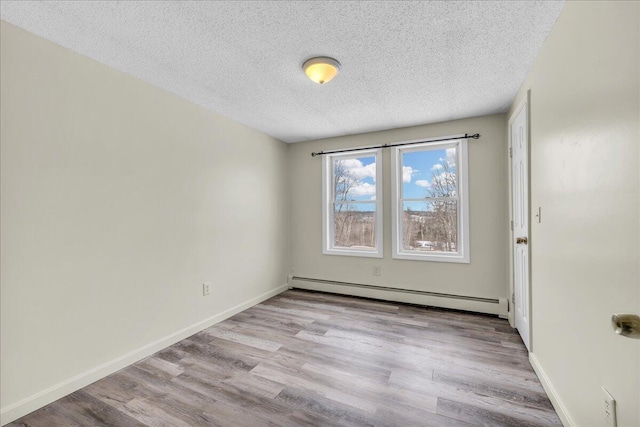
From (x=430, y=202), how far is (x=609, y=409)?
2.75m

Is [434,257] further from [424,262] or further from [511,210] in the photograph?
[511,210]

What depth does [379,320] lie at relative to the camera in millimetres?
3141

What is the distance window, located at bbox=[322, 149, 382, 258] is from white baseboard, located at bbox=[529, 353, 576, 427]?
79.2 inches

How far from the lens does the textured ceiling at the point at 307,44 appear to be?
5.23ft

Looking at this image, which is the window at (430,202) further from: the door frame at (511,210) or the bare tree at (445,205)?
the door frame at (511,210)

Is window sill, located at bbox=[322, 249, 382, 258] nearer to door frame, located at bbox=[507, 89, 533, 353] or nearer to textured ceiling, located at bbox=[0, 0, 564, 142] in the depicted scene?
door frame, located at bbox=[507, 89, 533, 353]

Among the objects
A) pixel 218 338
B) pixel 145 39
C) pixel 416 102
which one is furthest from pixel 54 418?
pixel 416 102

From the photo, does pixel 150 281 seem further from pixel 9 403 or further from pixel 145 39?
pixel 145 39

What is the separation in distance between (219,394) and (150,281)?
1.15m

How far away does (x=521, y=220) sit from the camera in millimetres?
2574

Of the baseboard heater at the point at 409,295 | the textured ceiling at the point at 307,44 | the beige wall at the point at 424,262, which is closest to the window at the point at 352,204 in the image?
the beige wall at the point at 424,262

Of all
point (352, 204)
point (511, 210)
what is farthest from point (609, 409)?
point (352, 204)

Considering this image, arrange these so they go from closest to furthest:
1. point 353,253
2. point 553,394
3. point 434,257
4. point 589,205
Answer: point 589,205
point 553,394
point 434,257
point 353,253

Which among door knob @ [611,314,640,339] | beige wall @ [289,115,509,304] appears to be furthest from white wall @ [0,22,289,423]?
door knob @ [611,314,640,339]
